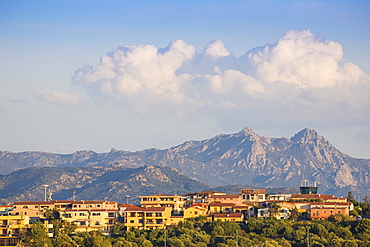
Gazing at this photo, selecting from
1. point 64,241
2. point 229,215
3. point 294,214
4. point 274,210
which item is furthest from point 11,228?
point 294,214

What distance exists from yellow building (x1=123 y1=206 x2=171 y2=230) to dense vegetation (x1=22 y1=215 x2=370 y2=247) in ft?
8.18

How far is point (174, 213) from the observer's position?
167 metres

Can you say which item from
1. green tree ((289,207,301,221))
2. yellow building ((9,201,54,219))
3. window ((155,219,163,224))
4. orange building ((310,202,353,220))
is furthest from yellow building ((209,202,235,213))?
yellow building ((9,201,54,219))

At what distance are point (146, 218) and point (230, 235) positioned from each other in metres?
19.5

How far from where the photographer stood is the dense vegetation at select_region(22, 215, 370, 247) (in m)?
134

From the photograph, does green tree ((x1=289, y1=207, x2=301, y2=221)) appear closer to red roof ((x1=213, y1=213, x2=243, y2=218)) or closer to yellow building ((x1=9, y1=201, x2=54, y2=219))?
red roof ((x1=213, y1=213, x2=243, y2=218))

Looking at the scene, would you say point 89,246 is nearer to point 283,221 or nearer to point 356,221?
point 283,221

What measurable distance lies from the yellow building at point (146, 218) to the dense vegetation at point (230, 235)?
98.1 inches

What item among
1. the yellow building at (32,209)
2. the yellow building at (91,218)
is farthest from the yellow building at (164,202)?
the yellow building at (32,209)

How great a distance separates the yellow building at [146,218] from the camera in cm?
15388

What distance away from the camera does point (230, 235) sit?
5640 inches

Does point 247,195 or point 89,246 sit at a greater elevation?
point 247,195

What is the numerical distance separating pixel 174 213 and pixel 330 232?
37.5m

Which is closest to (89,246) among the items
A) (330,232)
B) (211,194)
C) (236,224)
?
(236,224)
